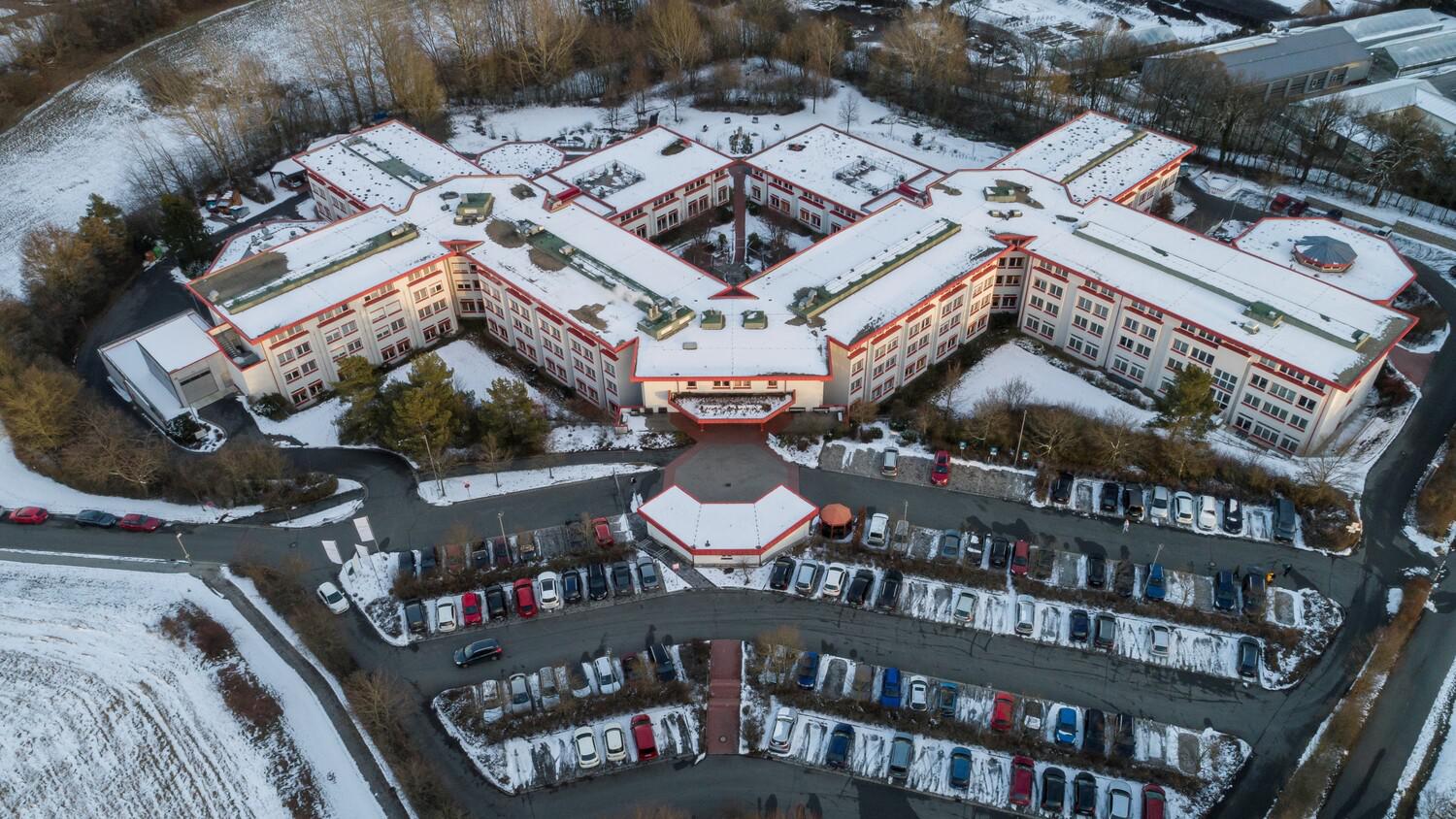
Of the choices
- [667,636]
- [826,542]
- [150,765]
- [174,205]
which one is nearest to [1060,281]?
[826,542]

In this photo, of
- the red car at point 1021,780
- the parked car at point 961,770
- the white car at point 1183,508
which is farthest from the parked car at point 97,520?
the white car at point 1183,508

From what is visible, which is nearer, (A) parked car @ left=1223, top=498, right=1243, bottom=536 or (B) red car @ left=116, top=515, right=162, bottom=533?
(A) parked car @ left=1223, top=498, right=1243, bottom=536

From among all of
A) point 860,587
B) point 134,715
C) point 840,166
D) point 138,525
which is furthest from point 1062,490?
point 138,525

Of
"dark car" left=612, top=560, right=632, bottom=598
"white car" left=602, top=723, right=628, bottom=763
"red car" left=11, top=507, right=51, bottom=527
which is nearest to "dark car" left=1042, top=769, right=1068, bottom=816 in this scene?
"white car" left=602, top=723, right=628, bottom=763

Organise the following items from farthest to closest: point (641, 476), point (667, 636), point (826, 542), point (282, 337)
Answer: point (282, 337) → point (641, 476) → point (826, 542) → point (667, 636)

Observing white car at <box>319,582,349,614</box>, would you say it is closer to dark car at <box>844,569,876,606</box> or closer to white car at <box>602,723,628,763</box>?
white car at <box>602,723,628,763</box>

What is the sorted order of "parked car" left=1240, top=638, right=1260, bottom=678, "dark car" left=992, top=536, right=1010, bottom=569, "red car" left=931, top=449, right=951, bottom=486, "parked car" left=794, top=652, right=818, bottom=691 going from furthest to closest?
1. "red car" left=931, top=449, right=951, bottom=486
2. "dark car" left=992, top=536, right=1010, bottom=569
3. "parked car" left=1240, top=638, right=1260, bottom=678
4. "parked car" left=794, top=652, right=818, bottom=691

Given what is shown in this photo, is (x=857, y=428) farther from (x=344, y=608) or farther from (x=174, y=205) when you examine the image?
(x=174, y=205)
